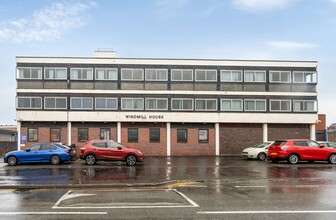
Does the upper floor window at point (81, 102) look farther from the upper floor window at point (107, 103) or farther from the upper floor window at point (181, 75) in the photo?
the upper floor window at point (181, 75)

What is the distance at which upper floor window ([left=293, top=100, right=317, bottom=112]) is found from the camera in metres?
38.0

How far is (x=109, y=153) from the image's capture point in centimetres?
2422

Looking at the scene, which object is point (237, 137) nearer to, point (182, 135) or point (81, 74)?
point (182, 135)

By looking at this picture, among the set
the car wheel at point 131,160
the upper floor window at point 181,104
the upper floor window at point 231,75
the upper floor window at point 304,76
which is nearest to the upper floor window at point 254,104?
the upper floor window at point 231,75

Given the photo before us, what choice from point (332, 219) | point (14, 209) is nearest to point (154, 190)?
point (14, 209)

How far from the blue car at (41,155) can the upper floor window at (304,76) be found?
2380 centimetres

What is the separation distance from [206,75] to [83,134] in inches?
510

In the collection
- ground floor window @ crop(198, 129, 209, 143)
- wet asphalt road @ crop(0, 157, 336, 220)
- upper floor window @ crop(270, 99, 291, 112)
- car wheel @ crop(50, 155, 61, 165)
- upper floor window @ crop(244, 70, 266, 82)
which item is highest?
upper floor window @ crop(244, 70, 266, 82)

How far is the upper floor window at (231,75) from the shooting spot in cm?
3772

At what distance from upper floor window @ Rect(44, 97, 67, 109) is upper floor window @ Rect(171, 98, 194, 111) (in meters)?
10.2

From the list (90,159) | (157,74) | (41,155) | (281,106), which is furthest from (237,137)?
(41,155)

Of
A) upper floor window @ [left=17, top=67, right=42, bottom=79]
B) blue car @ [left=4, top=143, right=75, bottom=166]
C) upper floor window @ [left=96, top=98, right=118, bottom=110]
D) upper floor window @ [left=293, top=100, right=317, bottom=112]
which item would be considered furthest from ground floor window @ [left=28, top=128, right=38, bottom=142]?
upper floor window @ [left=293, top=100, right=317, bottom=112]

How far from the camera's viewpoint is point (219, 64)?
3784 centimetres

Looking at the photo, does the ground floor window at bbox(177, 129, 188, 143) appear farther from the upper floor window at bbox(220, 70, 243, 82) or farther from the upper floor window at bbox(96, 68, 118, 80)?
the upper floor window at bbox(96, 68, 118, 80)
